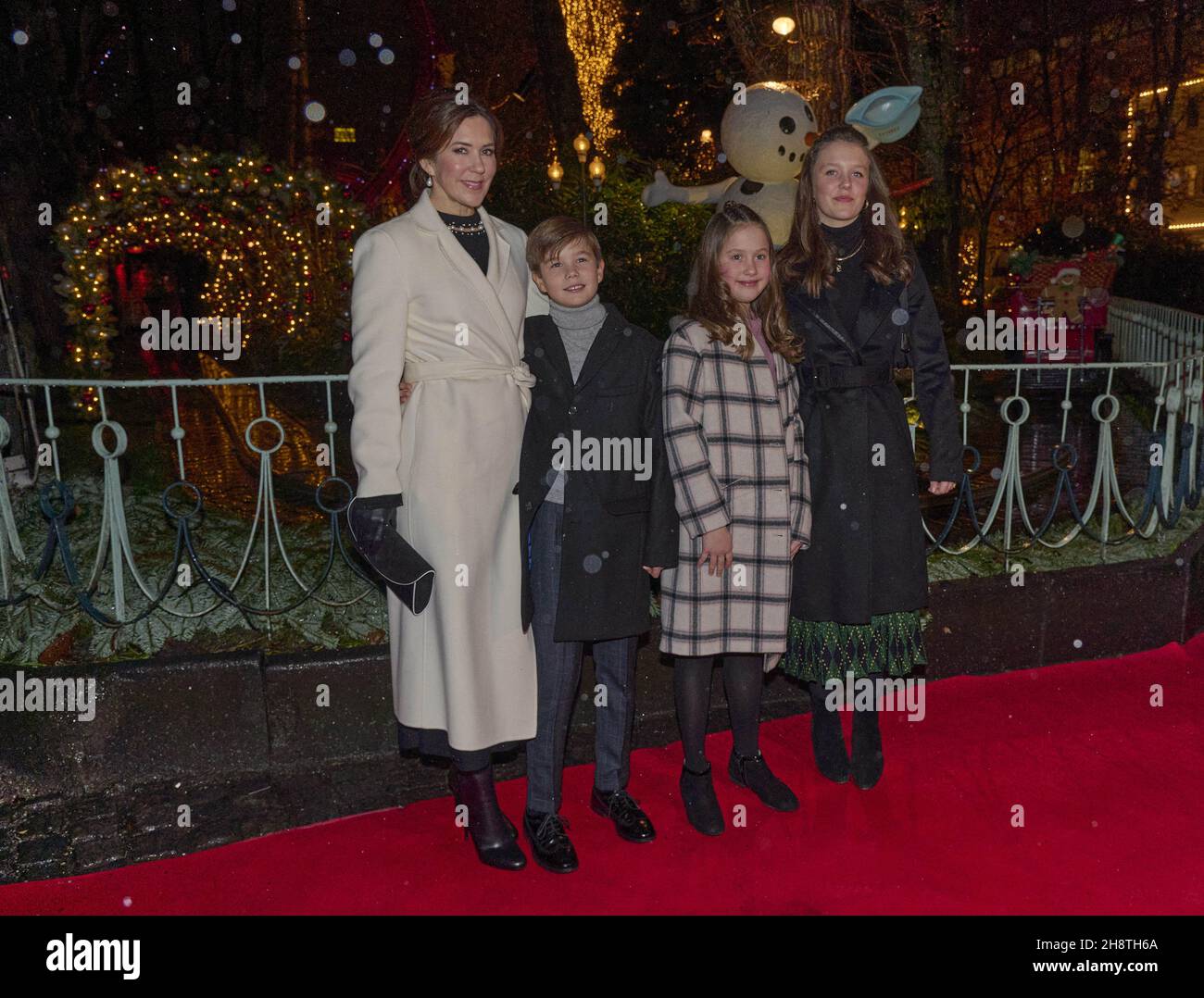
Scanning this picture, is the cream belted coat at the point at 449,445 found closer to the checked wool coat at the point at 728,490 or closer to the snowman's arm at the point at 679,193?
the checked wool coat at the point at 728,490

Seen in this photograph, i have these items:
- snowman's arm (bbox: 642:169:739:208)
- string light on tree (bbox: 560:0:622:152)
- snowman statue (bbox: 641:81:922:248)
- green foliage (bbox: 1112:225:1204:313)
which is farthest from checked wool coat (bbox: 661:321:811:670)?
green foliage (bbox: 1112:225:1204:313)

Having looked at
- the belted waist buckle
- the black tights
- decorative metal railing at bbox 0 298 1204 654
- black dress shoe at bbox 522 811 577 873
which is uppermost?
the belted waist buckle

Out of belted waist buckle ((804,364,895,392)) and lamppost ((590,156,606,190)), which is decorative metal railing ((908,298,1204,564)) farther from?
lamppost ((590,156,606,190))

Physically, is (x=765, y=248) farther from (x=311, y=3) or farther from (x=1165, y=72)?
(x=1165, y=72)

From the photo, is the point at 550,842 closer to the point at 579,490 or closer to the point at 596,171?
the point at 579,490

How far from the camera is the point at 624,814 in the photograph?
11.8 feet

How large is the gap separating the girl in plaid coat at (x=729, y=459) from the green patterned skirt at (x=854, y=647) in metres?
0.29

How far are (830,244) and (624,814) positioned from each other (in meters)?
2.09

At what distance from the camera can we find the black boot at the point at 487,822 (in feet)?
11.2

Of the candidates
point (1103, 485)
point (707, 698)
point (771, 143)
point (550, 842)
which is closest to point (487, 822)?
point (550, 842)

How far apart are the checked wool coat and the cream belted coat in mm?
516

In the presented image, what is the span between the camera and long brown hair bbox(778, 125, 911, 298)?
12.0 feet

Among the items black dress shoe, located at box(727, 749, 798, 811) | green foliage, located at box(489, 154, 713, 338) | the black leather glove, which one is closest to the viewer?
the black leather glove
